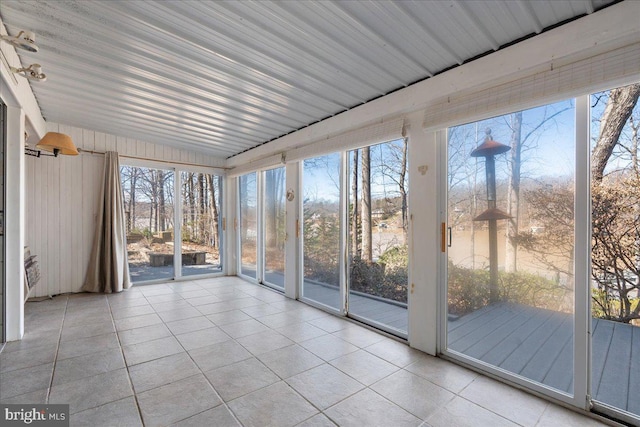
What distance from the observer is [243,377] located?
217cm

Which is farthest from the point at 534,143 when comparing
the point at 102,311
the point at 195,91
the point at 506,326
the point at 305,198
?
the point at 102,311

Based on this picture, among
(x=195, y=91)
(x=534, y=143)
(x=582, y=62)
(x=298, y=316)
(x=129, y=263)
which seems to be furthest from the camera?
(x=129, y=263)

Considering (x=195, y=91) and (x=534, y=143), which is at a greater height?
(x=195, y=91)

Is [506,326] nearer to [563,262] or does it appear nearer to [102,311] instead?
[563,262]

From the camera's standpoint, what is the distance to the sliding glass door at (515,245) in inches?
76.7

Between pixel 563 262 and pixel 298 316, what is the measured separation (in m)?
2.70

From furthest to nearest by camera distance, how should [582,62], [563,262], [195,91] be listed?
[195,91] → [563,262] → [582,62]

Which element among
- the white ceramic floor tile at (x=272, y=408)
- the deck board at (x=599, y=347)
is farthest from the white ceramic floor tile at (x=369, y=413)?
the deck board at (x=599, y=347)

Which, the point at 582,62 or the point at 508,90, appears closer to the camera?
the point at 582,62

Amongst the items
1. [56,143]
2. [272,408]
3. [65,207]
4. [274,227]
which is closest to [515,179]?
[272,408]

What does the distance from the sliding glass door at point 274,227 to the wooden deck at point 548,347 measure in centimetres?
305

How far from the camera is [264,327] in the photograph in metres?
3.17

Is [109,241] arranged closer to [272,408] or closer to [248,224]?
[248,224]

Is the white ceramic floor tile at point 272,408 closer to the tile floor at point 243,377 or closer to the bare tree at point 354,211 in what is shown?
the tile floor at point 243,377
